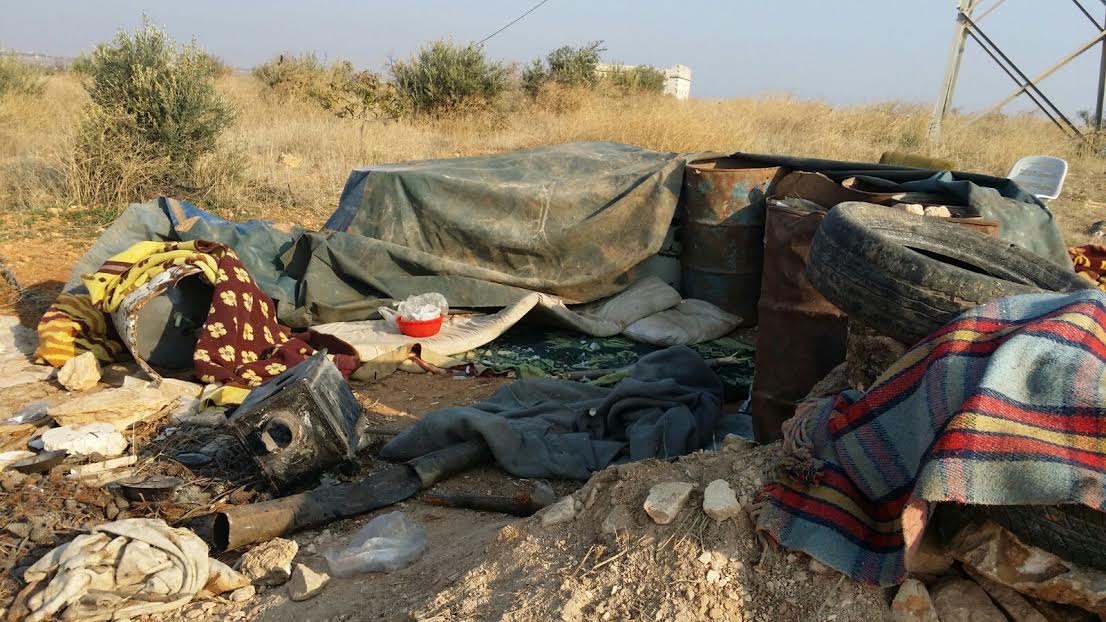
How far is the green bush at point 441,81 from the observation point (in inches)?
636

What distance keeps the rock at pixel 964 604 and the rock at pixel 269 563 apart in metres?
2.07

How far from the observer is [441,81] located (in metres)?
16.2

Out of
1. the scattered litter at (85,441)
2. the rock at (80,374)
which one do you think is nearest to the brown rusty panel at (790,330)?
the scattered litter at (85,441)

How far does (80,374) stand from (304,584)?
3.15 m

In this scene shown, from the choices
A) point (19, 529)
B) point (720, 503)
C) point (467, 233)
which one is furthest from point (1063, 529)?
point (467, 233)

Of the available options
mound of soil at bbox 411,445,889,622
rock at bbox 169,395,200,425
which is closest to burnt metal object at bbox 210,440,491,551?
mound of soil at bbox 411,445,889,622

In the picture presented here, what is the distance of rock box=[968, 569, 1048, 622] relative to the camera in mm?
2078

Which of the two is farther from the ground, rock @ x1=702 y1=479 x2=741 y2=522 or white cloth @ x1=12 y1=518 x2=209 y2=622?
rock @ x1=702 y1=479 x2=741 y2=522

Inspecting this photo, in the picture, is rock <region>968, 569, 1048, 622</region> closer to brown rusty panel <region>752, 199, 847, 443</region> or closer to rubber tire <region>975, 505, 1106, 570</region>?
rubber tire <region>975, 505, 1106, 570</region>

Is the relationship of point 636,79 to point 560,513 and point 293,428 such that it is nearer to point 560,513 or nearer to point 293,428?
point 293,428

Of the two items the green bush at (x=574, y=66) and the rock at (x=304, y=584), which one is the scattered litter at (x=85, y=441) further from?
the green bush at (x=574, y=66)

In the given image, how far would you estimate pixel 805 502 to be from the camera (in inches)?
88.8

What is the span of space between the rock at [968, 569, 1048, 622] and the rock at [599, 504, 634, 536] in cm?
97

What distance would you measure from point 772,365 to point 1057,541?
2.02 m
